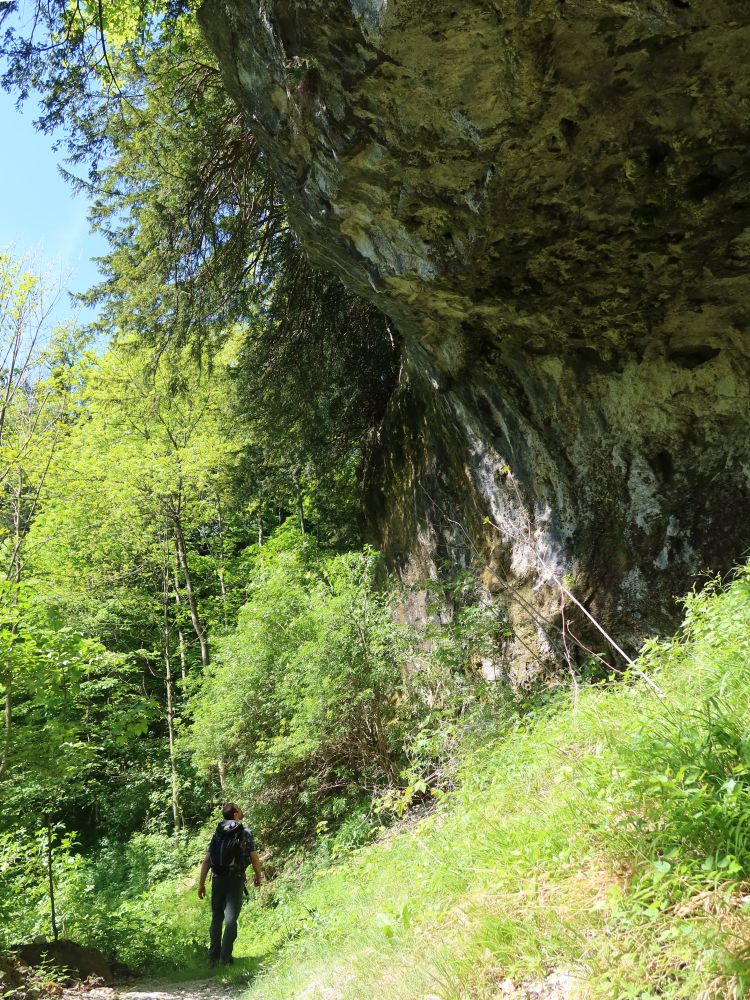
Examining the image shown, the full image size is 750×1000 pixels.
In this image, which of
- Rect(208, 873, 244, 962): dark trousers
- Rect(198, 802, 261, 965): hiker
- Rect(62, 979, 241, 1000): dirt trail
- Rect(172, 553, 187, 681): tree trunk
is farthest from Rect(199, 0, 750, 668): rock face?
Rect(172, 553, 187, 681): tree trunk

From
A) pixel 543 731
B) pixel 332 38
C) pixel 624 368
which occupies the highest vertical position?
pixel 332 38

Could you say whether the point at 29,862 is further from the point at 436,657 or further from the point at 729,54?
the point at 729,54

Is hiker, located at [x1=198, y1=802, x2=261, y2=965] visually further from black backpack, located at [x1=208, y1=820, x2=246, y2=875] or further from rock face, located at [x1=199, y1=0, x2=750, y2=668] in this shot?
rock face, located at [x1=199, y1=0, x2=750, y2=668]

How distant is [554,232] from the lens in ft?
18.3

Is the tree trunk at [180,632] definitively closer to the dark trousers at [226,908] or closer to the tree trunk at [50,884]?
the tree trunk at [50,884]

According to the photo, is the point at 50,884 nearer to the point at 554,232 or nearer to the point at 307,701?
the point at 307,701

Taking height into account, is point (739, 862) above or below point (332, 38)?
below

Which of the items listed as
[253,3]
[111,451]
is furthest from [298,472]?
[253,3]

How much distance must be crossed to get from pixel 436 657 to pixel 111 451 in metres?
10.7

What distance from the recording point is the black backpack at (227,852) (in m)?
6.72

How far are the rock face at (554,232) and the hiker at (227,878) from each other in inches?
151

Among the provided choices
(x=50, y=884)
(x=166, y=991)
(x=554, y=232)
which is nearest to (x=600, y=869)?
(x=554, y=232)

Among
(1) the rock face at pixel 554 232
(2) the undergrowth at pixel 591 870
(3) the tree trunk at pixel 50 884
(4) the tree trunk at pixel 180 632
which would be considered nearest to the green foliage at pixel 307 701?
(1) the rock face at pixel 554 232

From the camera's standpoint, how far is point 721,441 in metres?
6.22
